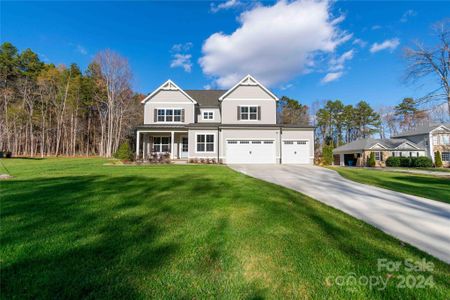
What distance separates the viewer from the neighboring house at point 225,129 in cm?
1778

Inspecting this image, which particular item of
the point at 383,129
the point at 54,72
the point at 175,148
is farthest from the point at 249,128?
the point at 383,129

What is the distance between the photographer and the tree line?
29.0 meters

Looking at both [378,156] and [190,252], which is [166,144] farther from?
[378,156]

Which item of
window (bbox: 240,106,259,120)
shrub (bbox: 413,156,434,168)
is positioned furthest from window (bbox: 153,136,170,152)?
shrub (bbox: 413,156,434,168)

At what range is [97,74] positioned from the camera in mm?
30297

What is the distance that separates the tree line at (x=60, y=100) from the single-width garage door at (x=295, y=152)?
2361 cm

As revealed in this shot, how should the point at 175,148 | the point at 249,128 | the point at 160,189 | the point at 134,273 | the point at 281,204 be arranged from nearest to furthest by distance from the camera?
the point at 134,273
the point at 281,204
the point at 160,189
the point at 249,128
the point at 175,148

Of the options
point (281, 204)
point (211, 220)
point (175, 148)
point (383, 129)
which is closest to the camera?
point (211, 220)

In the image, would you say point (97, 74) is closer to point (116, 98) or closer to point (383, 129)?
point (116, 98)

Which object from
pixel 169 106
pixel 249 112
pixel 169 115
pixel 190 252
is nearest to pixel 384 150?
pixel 249 112

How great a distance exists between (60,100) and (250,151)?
3048cm

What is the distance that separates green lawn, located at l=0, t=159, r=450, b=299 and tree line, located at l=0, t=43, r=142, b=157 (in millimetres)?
28170

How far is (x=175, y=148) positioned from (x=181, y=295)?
18925 mm

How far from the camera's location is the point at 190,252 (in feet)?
8.93
